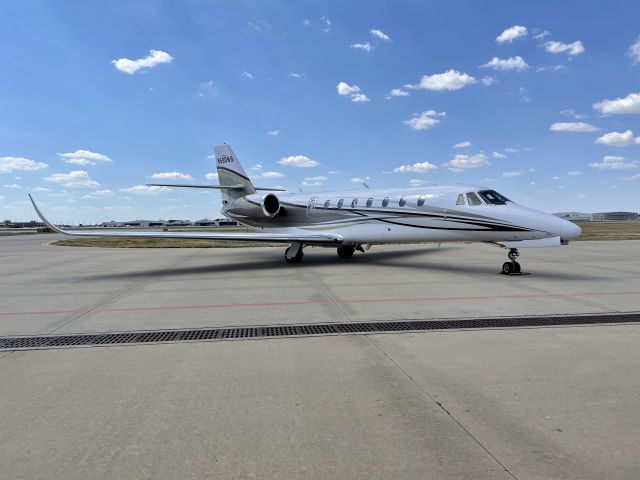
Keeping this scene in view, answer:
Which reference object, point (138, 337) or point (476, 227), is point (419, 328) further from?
point (476, 227)

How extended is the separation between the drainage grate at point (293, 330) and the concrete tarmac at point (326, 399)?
0.34 meters

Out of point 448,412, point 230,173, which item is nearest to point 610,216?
point 230,173

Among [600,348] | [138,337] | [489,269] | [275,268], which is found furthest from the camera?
[275,268]

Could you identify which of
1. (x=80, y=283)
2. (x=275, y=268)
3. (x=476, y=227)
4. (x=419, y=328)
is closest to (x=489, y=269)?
(x=476, y=227)

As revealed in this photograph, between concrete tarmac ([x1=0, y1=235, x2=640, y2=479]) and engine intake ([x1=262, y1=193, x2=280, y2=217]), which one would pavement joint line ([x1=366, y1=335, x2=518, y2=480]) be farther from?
engine intake ([x1=262, y1=193, x2=280, y2=217])

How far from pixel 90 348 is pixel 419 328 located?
444 centimetres

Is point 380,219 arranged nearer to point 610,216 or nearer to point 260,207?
point 260,207

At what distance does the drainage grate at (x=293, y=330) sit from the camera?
6082 mm

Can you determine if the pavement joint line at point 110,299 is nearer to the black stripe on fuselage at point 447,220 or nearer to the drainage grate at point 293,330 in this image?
the drainage grate at point 293,330

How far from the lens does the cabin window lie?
12.8 metres

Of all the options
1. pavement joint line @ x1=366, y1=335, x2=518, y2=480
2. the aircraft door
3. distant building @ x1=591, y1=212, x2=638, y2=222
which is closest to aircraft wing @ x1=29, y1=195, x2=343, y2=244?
the aircraft door

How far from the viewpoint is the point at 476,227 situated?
12.6 m

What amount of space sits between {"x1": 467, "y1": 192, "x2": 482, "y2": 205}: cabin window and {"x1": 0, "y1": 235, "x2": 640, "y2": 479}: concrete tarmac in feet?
16.5

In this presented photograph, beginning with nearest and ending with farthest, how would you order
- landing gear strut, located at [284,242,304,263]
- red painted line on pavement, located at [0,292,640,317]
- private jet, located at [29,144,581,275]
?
red painted line on pavement, located at [0,292,640,317] → private jet, located at [29,144,581,275] → landing gear strut, located at [284,242,304,263]
